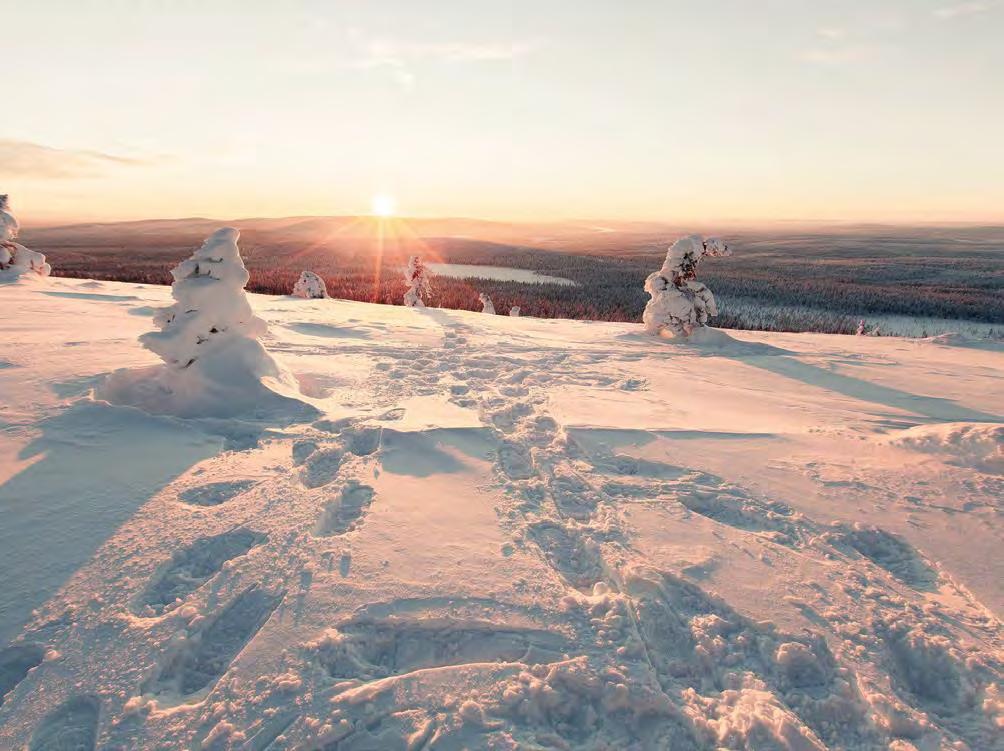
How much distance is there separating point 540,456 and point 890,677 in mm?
3093

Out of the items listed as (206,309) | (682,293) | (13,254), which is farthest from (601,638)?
(13,254)

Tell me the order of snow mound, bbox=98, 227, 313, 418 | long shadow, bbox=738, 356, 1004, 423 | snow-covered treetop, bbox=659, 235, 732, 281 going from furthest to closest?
snow-covered treetop, bbox=659, 235, 732, 281 < long shadow, bbox=738, 356, 1004, 423 < snow mound, bbox=98, 227, 313, 418

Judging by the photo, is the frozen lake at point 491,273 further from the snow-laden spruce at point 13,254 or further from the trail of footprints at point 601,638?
the trail of footprints at point 601,638

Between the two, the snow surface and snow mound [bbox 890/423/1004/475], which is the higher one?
snow mound [bbox 890/423/1004/475]

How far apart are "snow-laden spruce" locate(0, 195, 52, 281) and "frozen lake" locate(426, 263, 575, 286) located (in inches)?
1744

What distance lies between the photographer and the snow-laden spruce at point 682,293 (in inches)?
484

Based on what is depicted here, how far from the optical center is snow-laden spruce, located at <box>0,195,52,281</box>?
16672 mm

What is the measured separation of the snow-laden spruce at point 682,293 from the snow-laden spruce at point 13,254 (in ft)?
64.6

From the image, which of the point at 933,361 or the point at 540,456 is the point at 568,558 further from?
the point at 933,361

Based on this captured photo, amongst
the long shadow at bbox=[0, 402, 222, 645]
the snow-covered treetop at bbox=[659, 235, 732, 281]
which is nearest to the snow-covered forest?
the snow-covered treetop at bbox=[659, 235, 732, 281]

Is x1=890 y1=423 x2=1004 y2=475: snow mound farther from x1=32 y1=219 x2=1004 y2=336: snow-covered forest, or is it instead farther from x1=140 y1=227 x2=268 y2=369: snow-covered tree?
x1=32 y1=219 x2=1004 y2=336: snow-covered forest

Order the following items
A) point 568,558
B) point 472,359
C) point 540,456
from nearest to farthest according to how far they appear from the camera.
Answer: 1. point 568,558
2. point 540,456
3. point 472,359

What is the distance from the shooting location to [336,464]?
479 centimetres

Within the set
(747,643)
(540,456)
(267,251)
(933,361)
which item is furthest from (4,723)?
(267,251)
